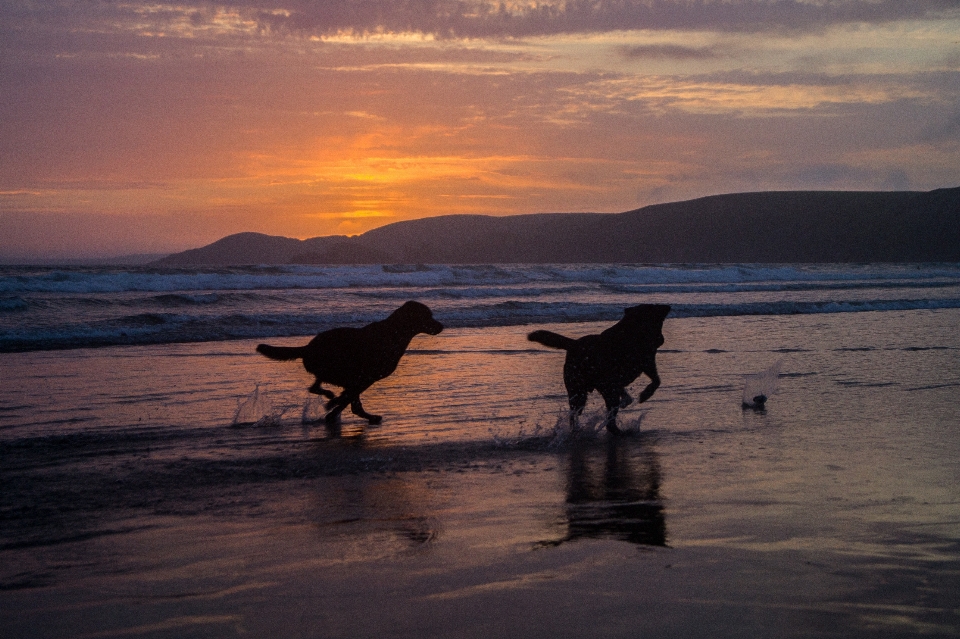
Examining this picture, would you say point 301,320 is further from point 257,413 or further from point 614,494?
point 614,494

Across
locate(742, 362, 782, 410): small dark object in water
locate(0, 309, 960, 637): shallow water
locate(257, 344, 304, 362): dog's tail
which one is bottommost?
locate(0, 309, 960, 637): shallow water

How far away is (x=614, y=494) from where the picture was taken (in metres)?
5.71

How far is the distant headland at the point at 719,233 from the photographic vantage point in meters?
87.6

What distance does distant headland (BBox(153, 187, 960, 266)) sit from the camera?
87.6 metres

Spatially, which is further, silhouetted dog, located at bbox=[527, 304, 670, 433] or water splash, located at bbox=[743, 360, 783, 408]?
water splash, located at bbox=[743, 360, 783, 408]

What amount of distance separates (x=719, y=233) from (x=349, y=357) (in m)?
93.0

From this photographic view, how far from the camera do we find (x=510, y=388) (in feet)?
34.3

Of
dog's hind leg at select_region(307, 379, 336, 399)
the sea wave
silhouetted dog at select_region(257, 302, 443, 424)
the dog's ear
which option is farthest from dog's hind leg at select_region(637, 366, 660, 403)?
the sea wave

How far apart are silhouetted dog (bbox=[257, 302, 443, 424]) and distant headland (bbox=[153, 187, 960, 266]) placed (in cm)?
7184

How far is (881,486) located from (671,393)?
431 cm

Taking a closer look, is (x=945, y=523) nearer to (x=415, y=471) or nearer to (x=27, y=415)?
(x=415, y=471)

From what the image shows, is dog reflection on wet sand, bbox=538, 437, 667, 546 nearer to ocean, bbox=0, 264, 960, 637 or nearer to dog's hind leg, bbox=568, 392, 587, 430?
ocean, bbox=0, 264, 960, 637

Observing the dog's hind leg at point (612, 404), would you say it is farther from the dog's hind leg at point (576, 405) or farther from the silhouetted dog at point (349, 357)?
the silhouetted dog at point (349, 357)

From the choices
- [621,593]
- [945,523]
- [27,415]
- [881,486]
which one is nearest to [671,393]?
[881,486]
